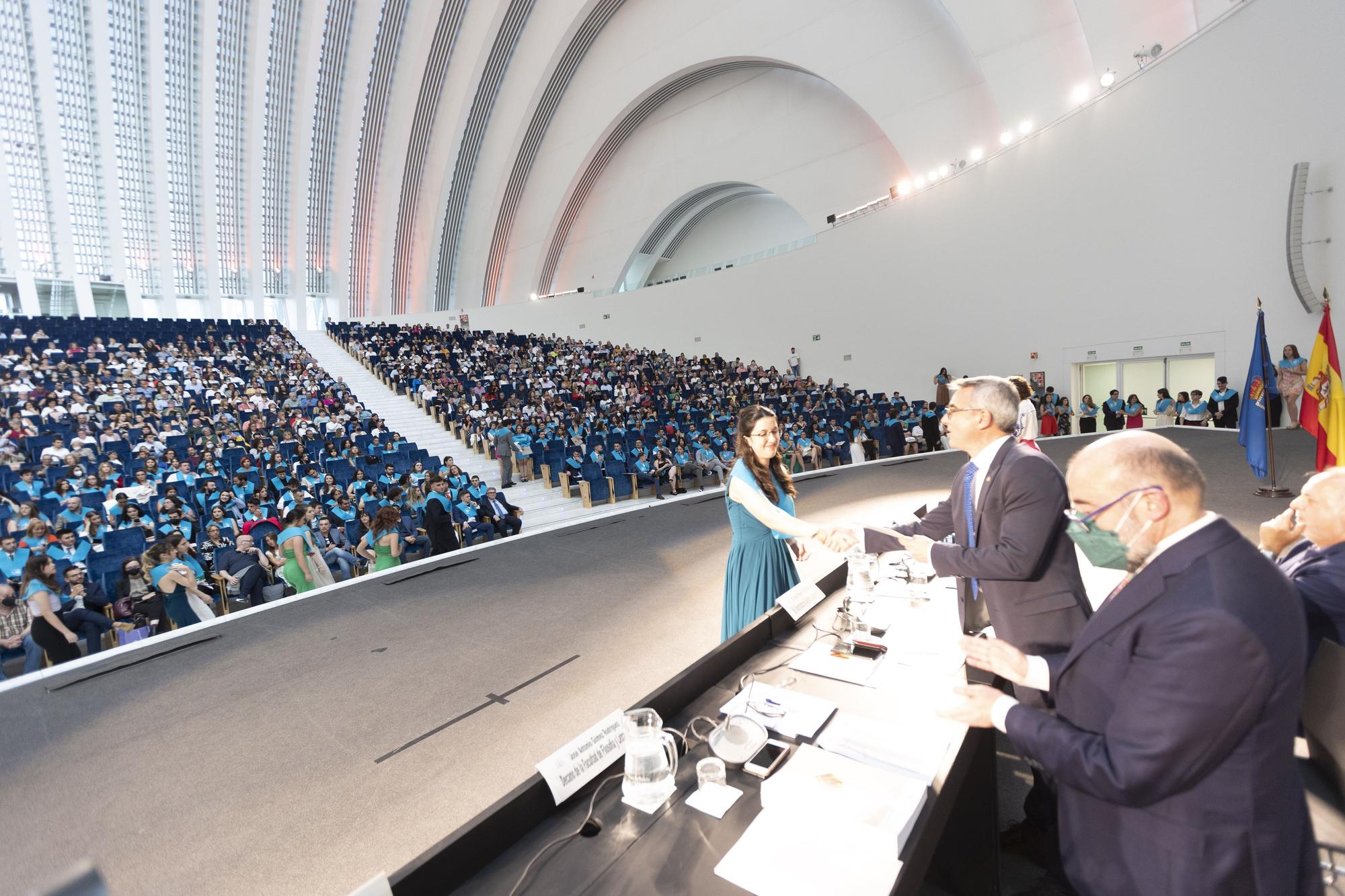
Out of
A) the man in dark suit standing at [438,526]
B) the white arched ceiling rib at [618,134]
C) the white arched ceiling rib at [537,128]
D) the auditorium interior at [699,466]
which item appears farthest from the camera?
the white arched ceiling rib at [537,128]

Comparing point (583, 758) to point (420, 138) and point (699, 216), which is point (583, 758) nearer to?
point (699, 216)

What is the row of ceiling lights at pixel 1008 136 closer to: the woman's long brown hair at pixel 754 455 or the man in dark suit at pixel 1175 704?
the woman's long brown hair at pixel 754 455

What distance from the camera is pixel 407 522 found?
23.2 feet

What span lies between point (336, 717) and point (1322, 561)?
4214 millimetres

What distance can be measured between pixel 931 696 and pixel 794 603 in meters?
0.65

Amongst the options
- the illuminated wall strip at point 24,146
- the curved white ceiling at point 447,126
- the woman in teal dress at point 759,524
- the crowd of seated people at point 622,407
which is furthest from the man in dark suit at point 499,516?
the illuminated wall strip at point 24,146

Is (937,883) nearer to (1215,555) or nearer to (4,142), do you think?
(1215,555)

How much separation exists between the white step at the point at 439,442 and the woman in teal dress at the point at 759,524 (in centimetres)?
546

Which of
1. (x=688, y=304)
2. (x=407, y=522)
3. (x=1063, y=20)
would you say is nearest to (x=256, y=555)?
(x=407, y=522)

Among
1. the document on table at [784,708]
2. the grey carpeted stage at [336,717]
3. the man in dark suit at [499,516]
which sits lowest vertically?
the grey carpeted stage at [336,717]

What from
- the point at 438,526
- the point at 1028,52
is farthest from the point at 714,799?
the point at 1028,52

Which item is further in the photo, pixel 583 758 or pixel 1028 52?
pixel 1028 52

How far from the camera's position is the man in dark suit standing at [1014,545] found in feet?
6.12

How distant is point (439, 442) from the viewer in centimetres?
1200
